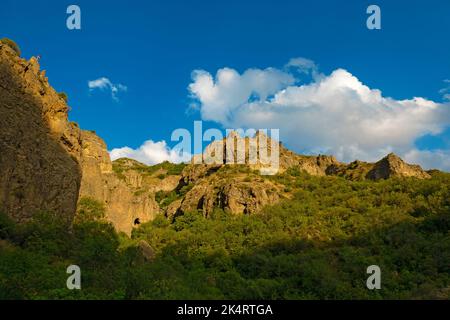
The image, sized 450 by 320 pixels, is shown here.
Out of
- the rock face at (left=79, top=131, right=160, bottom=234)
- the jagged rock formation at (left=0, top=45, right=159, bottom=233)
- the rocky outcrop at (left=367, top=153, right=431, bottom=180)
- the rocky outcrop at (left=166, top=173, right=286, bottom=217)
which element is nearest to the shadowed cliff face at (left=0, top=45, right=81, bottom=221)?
the jagged rock formation at (left=0, top=45, right=159, bottom=233)

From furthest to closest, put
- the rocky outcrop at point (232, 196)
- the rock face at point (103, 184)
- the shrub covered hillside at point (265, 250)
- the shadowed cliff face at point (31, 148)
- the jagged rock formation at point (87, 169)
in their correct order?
the rocky outcrop at point (232, 196) → the rock face at point (103, 184) → the jagged rock formation at point (87, 169) → the shadowed cliff face at point (31, 148) → the shrub covered hillside at point (265, 250)

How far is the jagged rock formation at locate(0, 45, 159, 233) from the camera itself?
871 inches

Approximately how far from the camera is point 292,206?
157 feet

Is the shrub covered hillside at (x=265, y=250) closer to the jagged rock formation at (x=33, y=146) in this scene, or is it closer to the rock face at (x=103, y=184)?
the jagged rock formation at (x=33, y=146)

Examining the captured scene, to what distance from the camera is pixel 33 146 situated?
23734mm

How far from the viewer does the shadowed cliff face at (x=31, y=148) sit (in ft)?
72.4

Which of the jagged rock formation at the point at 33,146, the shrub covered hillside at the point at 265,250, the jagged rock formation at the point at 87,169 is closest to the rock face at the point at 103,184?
the jagged rock formation at the point at 87,169

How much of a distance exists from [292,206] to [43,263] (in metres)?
32.4

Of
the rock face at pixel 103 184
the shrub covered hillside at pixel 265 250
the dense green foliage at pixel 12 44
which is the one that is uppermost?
the dense green foliage at pixel 12 44

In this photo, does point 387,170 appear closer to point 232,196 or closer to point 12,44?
point 232,196

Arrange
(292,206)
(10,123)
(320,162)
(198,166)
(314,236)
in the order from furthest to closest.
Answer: (320,162) → (198,166) → (292,206) → (314,236) → (10,123)

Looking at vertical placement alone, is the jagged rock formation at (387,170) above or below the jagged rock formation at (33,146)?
above
